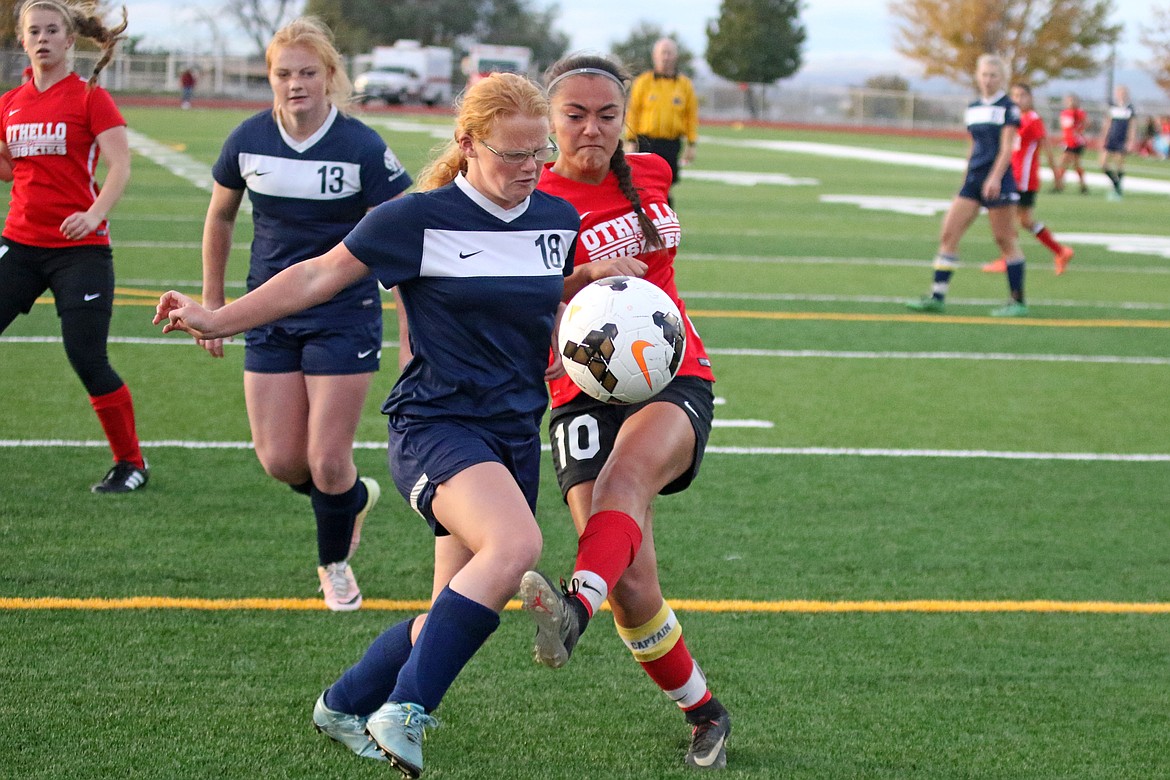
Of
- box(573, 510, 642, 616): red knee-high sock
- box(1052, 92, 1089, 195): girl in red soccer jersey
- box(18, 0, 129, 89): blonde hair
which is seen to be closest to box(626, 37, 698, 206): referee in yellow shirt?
box(18, 0, 129, 89): blonde hair

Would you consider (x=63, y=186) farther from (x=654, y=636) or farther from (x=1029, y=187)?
(x=1029, y=187)

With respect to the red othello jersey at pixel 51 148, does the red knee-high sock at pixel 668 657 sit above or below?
below

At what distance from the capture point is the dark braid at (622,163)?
4184 millimetres

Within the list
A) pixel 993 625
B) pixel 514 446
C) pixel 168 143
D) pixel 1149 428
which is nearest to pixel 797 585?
pixel 993 625

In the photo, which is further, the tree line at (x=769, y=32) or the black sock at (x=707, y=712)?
the tree line at (x=769, y=32)

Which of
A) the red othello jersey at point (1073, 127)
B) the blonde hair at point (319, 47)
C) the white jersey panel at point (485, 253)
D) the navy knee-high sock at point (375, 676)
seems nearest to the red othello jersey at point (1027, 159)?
the blonde hair at point (319, 47)

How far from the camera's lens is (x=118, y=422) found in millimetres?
6531

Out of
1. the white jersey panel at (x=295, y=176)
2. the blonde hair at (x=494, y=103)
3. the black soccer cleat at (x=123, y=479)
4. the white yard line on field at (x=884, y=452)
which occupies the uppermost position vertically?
the blonde hair at (x=494, y=103)

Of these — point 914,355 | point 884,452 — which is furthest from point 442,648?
point 914,355

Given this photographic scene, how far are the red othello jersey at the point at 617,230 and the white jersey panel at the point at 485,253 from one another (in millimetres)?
399

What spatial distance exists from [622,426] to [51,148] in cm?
361

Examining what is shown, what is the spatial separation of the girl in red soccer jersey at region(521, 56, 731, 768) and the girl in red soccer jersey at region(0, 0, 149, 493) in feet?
9.30

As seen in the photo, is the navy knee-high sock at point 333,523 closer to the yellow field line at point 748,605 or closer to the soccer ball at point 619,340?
the yellow field line at point 748,605

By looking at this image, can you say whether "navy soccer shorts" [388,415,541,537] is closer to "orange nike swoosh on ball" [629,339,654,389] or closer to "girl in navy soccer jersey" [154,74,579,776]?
"girl in navy soccer jersey" [154,74,579,776]
